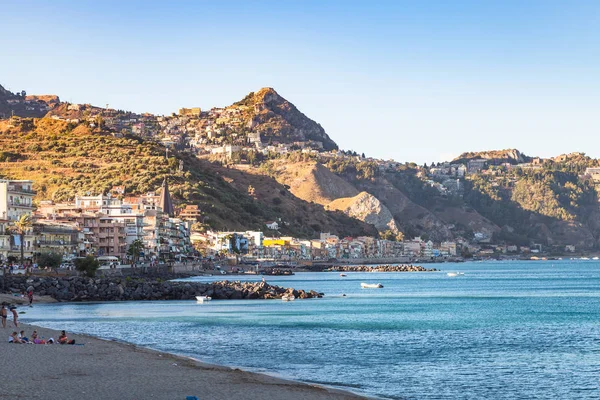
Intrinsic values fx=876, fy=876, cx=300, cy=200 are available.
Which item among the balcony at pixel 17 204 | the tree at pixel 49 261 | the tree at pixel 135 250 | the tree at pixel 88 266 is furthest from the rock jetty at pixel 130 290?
the tree at pixel 135 250

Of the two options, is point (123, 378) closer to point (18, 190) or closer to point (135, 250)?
point (18, 190)

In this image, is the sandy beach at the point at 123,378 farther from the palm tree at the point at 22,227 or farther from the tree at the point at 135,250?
the tree at the point at 135,250

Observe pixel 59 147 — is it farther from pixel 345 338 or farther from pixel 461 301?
pixel 345 338

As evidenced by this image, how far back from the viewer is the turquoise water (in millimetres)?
28672

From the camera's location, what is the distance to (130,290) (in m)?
74.0

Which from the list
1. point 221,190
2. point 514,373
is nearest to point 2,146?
point 221,190

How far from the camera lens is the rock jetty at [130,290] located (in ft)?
228

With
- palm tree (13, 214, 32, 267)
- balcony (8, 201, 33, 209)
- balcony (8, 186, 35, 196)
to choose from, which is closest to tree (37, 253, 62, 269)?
palm tree (13, 214, 32, 267)

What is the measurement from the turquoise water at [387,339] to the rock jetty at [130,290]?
4.38 m

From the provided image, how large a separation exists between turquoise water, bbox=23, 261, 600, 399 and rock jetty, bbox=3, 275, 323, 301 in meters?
4.38

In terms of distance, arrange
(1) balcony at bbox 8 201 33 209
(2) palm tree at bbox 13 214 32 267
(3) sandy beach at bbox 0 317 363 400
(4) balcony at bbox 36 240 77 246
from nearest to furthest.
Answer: (3) sandy beach at bbox 0 317 363 400 → (2) palm tree at bbox 13 214 32 267 → (1) balcony at bbox 8 201 33 209 → (4) balcony at bbox 36 240 77 246

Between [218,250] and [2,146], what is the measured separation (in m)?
53.7

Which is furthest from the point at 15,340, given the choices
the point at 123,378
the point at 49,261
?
the point at 49,261

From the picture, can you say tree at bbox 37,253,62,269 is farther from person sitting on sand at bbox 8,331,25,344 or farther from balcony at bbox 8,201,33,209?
person sitting on sand at bbox 8,331,25,344
